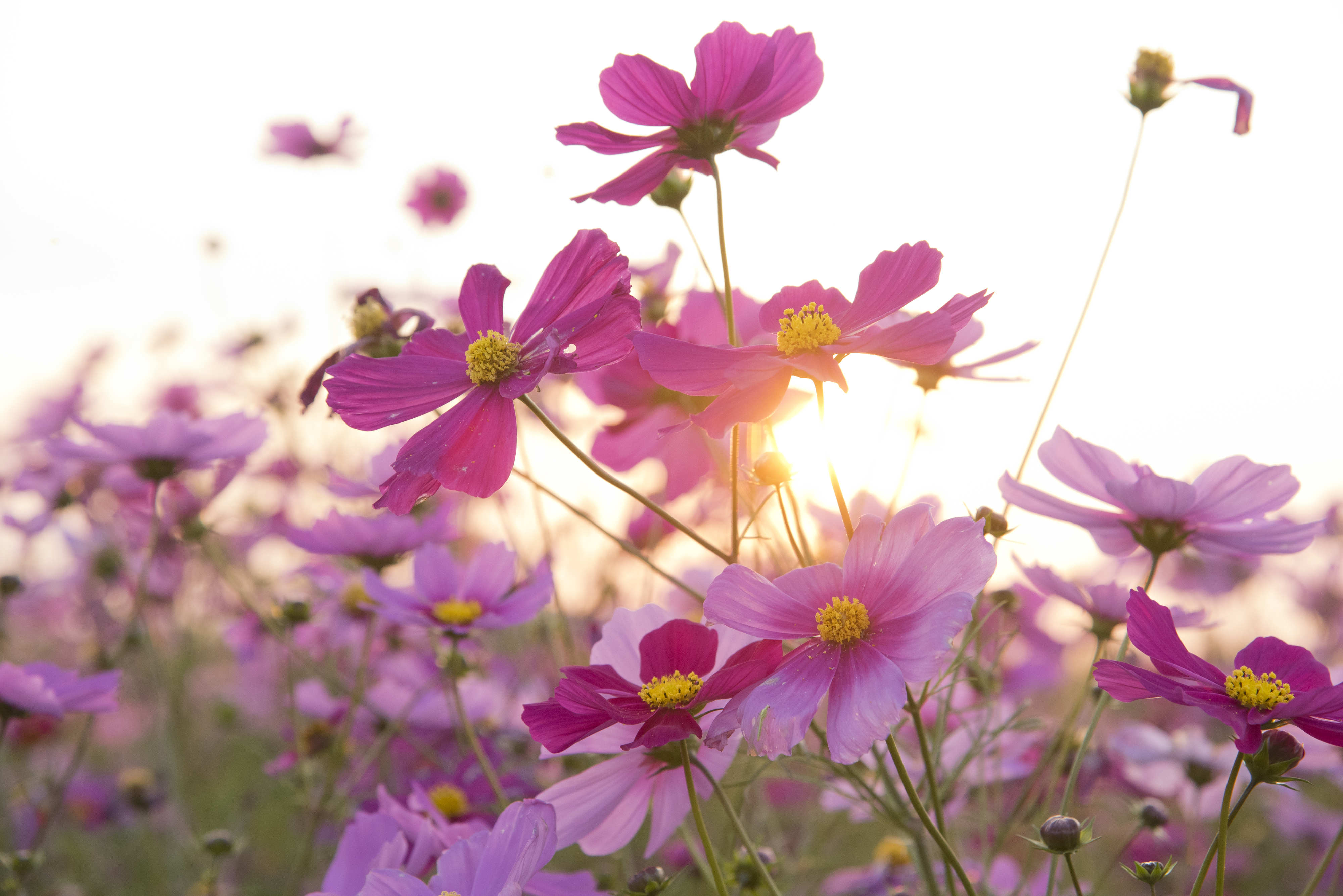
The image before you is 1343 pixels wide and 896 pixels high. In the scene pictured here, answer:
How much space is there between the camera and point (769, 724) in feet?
1.48

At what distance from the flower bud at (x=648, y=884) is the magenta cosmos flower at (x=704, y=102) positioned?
1.40 feet

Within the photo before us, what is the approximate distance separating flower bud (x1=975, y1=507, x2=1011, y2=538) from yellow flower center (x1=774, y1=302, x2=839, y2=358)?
0.16 metres

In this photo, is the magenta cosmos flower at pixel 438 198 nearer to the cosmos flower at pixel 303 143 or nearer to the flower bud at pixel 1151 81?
the cosmos flower at pixel 303 143

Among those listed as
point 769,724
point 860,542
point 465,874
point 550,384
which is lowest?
point 465,874

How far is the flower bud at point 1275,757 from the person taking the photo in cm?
48

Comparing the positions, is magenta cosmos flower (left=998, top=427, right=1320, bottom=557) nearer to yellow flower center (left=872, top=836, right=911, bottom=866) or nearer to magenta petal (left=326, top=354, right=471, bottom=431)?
magenta petal (left=326, top=354, right=471, bottom=431)

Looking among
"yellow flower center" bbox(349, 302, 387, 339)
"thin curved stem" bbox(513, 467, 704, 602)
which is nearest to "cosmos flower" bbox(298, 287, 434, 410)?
"yellow flower center" bbox(349, 302, 387, 339)

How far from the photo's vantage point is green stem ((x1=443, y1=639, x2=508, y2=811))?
2.37ft

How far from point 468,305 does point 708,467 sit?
0.39 meters

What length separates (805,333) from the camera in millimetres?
517

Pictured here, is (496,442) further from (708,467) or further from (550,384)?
(550,384)

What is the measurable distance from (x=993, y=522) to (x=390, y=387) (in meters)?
0.39

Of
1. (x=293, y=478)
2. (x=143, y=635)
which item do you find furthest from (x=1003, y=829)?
(x=293, y=478)

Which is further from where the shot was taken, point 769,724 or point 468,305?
point 468,305
